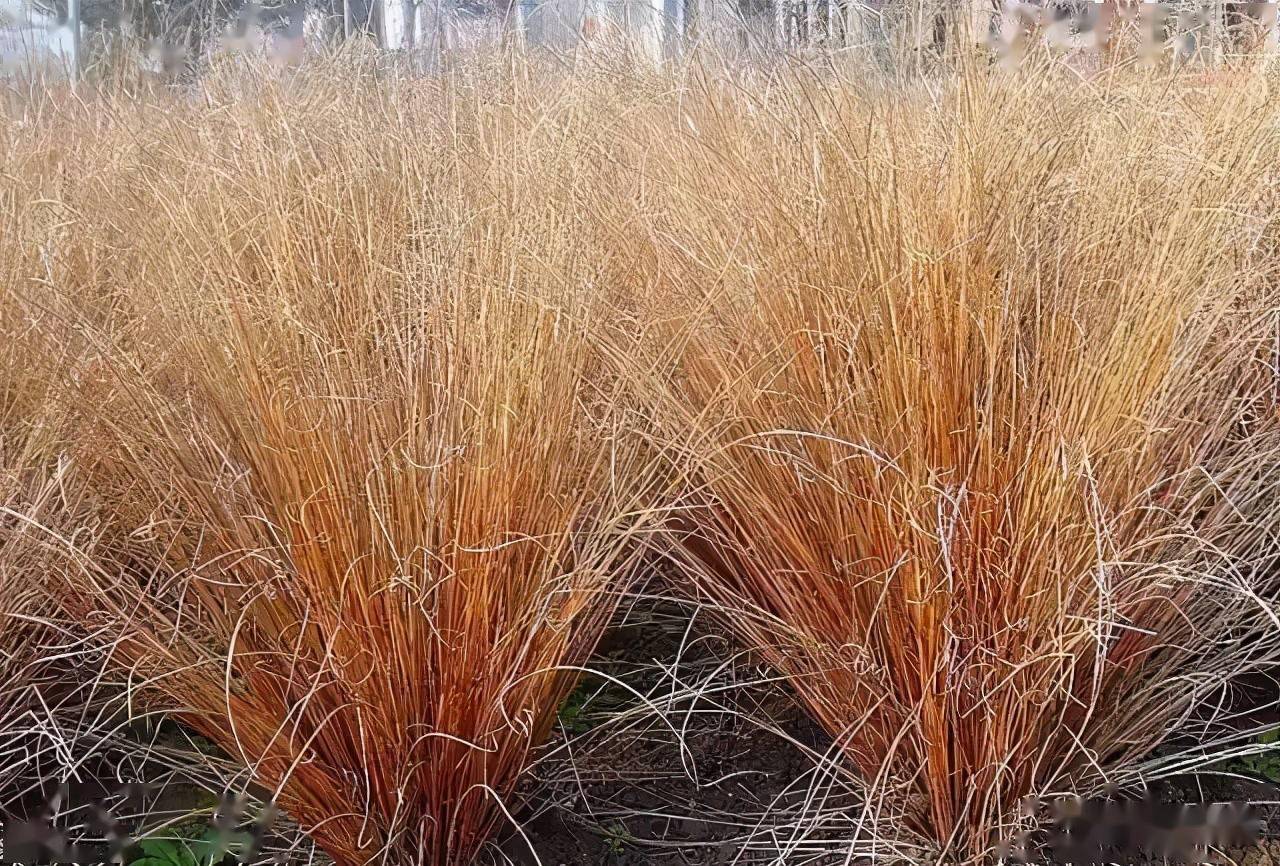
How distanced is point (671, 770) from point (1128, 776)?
552 millimetres

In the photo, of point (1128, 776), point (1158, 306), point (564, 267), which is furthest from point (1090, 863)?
point (564, 267)

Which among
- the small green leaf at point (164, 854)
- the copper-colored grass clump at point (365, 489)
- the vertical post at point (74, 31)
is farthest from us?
the vertical post at point (74, 31)

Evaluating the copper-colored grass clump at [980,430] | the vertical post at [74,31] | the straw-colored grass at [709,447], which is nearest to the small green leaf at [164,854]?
the straw-colored grass at [709,447]

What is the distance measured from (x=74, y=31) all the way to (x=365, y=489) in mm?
2689

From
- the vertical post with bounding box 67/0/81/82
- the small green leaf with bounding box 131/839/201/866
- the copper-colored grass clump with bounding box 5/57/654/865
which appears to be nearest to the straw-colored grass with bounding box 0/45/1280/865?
the copper-colored grass clump with bounding box 5/57/654/865

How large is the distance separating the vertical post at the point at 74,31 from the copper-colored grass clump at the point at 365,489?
1938 mm

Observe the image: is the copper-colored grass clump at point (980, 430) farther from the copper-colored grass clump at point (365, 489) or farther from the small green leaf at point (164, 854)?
the small green leaf at point (164, 854)

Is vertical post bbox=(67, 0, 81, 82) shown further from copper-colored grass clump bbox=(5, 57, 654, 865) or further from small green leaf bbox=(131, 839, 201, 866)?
small green leaf bbox=(131, 839, 201, 866)

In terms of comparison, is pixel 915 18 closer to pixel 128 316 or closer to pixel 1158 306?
pixel 1158 306

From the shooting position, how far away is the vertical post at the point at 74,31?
293 cm

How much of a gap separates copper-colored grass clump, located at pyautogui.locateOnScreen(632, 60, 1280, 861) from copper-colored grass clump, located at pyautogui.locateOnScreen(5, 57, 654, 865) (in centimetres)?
18

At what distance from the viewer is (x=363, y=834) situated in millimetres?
1133

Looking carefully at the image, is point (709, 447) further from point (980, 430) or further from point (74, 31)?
point (74, 31)

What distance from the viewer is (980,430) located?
3.71ft
